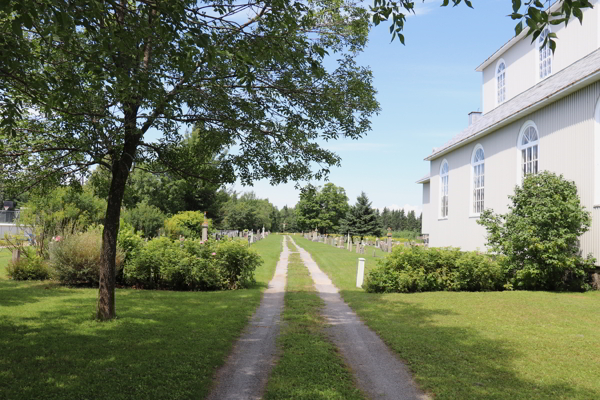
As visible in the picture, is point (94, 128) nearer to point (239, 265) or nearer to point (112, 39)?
point (112, 39)

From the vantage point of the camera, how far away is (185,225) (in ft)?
94.4

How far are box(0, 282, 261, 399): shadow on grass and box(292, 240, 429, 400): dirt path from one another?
1725mm

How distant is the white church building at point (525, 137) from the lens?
37.7ft

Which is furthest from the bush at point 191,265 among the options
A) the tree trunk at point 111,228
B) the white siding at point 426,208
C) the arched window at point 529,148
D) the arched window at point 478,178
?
the white siding at point 426,208

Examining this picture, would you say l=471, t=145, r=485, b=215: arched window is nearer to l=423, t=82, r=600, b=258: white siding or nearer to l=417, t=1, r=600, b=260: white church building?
l=417, t=1, r=600, b=260: white church building

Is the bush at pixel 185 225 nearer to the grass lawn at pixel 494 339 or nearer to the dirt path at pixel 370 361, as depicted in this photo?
the grass lawn at pixel 494 339

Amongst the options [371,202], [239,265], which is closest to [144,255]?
[239,265]

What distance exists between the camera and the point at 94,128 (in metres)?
6.89

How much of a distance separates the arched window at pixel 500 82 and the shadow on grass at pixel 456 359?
14050 millimetres

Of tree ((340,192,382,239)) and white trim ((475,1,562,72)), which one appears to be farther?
tree ((340,192,382,239))

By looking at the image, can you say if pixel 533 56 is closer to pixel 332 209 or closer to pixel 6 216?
pixel 6 216

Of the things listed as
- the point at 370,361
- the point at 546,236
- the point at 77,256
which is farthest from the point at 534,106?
the point at 77,256

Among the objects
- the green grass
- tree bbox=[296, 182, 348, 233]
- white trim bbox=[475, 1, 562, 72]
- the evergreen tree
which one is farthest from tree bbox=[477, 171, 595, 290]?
the evergreen tree

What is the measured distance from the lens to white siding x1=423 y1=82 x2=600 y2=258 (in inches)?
449
